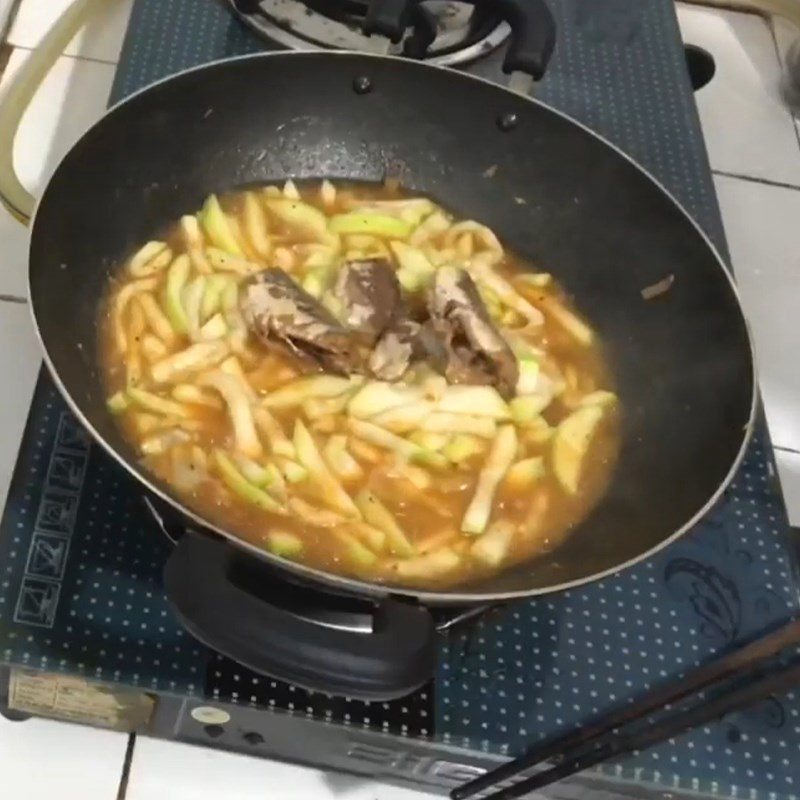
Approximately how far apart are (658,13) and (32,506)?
0.94 meters

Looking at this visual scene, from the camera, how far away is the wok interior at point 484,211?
73 cm

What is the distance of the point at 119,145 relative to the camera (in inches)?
31.5

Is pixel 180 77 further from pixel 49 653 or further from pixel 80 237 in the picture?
pixel 49 653

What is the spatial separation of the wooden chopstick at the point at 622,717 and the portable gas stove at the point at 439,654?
13 mm

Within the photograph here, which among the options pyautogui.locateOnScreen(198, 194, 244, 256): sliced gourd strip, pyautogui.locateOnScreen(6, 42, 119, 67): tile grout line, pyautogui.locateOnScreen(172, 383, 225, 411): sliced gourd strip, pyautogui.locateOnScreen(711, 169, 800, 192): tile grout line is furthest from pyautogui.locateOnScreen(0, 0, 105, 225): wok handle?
pyautogui.locateOnScreen(711, 169, 800, 192): tile grout line

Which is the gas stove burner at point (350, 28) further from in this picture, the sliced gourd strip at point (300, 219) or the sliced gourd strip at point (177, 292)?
the sliced gourd strip at point (177, 292)

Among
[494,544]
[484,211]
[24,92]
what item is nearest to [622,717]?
[494,544]

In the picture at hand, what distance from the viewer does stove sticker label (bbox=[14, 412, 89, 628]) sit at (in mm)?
729

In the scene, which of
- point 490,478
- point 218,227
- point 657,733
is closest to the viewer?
point 657,733

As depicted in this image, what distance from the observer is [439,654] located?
766mm

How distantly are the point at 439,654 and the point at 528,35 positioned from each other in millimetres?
549

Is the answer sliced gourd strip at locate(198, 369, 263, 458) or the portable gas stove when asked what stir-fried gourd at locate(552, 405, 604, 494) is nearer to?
the portable gas stove

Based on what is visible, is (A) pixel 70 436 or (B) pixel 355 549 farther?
(A) pixel 70 436

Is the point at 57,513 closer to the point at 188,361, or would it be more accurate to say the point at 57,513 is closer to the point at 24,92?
the point at 188,361
